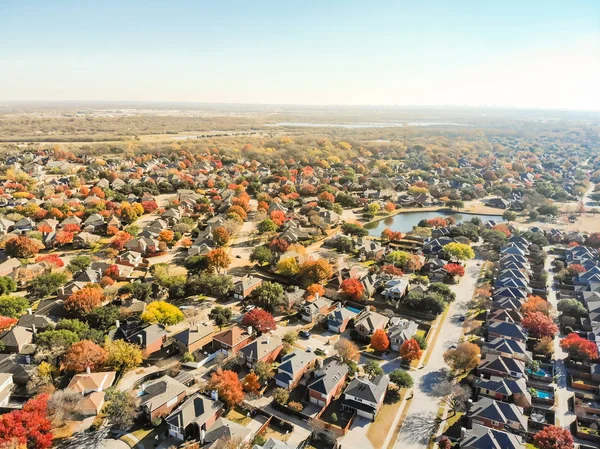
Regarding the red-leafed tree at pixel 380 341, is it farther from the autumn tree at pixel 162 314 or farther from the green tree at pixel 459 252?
the green tree at pixel 459 252

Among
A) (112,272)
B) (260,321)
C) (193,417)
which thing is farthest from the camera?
(112,272)

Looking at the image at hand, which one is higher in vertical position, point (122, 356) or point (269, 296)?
point (269, 296)

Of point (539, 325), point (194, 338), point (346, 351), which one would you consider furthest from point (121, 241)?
point (539, 325)

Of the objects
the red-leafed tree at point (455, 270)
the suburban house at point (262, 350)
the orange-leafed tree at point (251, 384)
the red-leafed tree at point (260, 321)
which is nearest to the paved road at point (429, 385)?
the red-leafed tree at point (455, 270)

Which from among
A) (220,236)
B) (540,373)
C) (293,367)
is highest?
(220,236)

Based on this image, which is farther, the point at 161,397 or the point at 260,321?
the point at 260,321

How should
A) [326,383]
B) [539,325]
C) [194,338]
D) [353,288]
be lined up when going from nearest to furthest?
[326,383]
[194,338]
[539,325]
[353,288]

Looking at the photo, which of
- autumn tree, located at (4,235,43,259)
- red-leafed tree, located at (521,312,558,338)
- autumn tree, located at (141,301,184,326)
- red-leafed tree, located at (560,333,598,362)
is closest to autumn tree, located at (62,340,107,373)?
autumn tree, located at (141,301,184,326)

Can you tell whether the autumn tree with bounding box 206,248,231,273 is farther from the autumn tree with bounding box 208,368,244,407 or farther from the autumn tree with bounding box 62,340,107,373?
the autumn tree with bounding box 208,368,244,407

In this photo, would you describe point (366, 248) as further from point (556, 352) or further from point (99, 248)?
point (99, 248)

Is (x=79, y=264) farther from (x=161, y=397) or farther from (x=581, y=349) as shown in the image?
(x=581, y=349)
